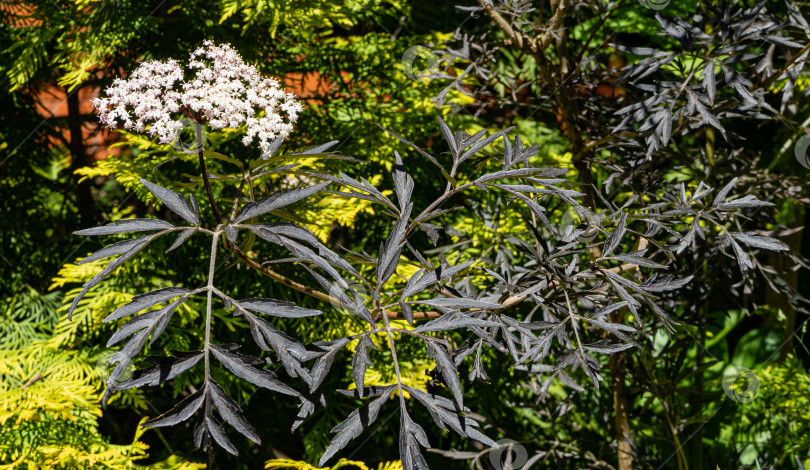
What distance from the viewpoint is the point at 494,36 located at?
66.4 inches

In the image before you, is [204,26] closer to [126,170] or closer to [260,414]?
[126,170]

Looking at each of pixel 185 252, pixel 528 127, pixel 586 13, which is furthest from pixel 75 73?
pixel 586 13

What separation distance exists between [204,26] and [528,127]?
767 millimetres

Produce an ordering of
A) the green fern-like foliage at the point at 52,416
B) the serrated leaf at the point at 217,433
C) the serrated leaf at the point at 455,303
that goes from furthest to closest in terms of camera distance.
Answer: the green fern-like foliage at the point at 52,416 < the serrated leaf at the point at 455,303 < the serrated leaf at the point at 217,433
